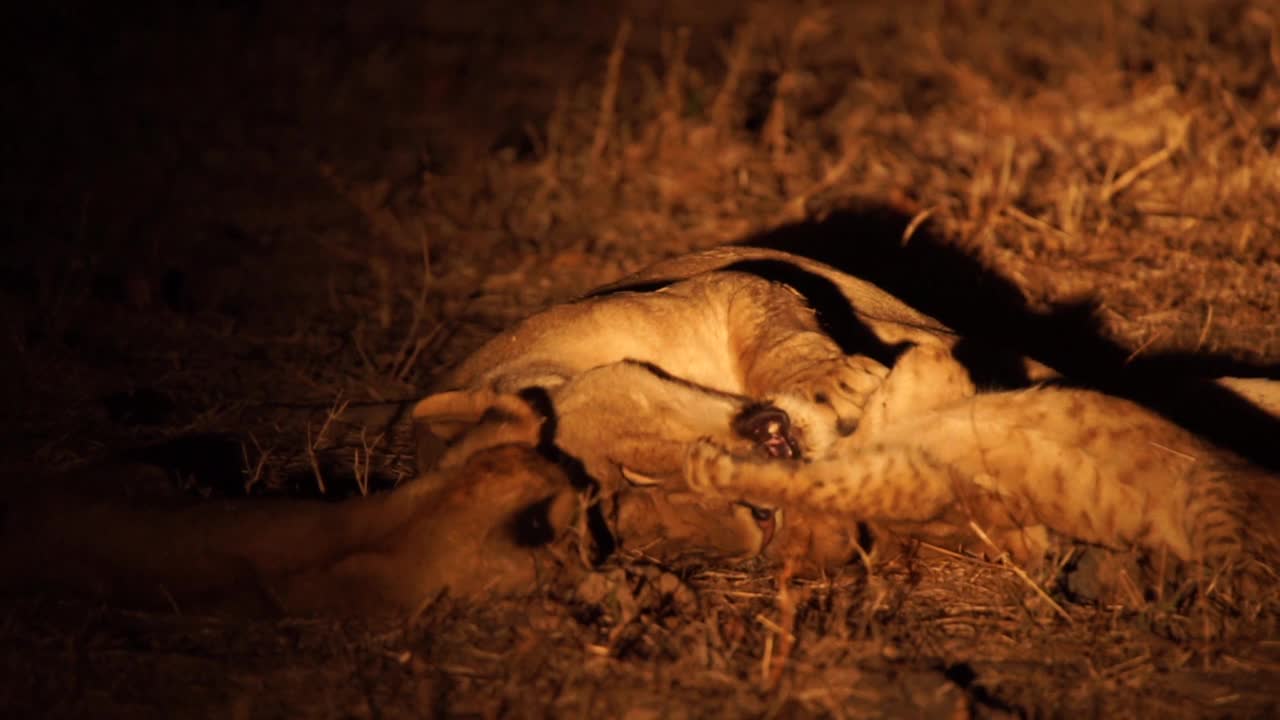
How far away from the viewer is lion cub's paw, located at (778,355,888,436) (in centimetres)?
270

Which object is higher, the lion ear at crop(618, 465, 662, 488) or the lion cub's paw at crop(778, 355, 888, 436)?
the lion cub's paw at crop(778, 355, 888, 436)

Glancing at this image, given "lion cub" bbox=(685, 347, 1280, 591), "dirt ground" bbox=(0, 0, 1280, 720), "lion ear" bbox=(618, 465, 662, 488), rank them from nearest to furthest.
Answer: "dirt ground" bbox=(0, 0, 1280, 720), "lion cub" bbox=(685, 347, 1280, 591), "lion ear" bbox=(618, 465, 662, 488)

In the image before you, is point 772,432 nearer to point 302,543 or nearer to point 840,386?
point 840,386

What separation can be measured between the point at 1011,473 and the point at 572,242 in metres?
2.59

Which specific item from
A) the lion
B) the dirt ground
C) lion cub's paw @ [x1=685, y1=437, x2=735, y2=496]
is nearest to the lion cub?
lion cub's paw @ [x1=685, y1=437, x2=735, y2=496]

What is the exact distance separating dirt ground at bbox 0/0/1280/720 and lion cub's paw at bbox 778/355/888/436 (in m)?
0.31

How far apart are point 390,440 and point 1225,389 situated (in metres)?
1.90

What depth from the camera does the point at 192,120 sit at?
21.2 ft

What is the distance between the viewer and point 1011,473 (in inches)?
104

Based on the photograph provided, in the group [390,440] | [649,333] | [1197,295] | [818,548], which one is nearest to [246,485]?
[390,440]

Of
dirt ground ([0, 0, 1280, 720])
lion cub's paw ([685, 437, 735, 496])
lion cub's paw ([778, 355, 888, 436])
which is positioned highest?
lion cub's paw ([778, 355, 888, 436])

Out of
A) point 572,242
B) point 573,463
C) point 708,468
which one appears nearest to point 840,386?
point 708,468

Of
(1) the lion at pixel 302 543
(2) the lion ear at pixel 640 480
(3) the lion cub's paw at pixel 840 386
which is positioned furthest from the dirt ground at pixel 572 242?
(3) the lion cub's paw at pixel 840 386

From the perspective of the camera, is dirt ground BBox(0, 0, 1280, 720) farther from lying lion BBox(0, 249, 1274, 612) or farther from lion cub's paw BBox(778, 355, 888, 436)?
lion cub's paw BBox(778, 355, 888, 436)
